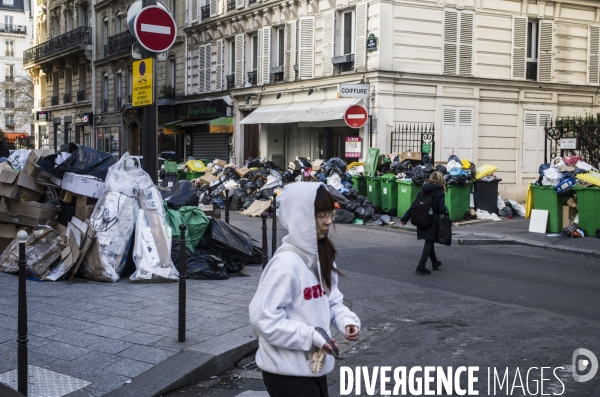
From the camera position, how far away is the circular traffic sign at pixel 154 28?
8.56m

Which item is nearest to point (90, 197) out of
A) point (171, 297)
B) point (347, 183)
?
point (171, 297)

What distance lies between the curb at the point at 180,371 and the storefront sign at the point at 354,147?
16247mm

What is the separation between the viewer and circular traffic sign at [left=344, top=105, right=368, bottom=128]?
20516mm

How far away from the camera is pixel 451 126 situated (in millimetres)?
23078

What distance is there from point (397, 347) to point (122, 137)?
36.0 metres

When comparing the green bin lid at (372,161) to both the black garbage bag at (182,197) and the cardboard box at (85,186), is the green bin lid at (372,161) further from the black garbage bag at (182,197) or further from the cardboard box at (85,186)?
the cardboard box at (85,186)

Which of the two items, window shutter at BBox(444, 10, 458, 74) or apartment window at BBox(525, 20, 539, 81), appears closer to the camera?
window shutter at BBox(444, 10, 458, 74)

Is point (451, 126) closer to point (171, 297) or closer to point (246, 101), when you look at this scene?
point (246, 101)

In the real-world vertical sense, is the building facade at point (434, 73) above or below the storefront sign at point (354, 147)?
above

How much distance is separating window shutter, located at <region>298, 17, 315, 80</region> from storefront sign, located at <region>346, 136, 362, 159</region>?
351cm

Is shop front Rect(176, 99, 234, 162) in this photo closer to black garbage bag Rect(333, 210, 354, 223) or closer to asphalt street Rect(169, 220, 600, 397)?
black garbage bag Rect(333, 210, 354, 223)

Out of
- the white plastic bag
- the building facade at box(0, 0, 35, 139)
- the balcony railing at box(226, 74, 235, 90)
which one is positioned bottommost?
the white plastic bag

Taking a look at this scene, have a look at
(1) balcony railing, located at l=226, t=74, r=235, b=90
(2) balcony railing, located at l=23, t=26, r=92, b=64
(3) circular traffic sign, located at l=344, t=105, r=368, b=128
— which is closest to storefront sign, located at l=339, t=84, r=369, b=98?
(3) circular traffic sign, located at l=344, t=105, r=368, b=128

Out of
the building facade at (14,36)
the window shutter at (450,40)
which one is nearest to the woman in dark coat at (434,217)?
the window shutter at (450,40)
